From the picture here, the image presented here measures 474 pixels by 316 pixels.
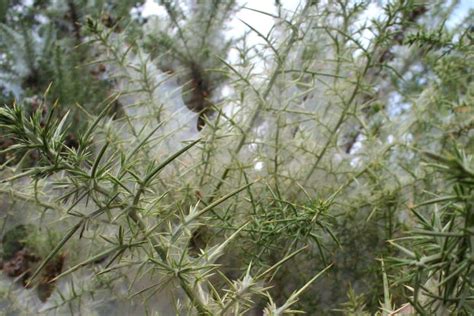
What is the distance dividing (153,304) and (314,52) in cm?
43

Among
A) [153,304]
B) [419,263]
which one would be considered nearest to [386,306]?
[419,263]

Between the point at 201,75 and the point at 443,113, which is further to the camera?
the point at 201,75

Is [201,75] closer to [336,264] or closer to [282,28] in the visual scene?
[282,28]

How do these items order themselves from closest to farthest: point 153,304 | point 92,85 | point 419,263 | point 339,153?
point 419,263
point 153,304
point 339,153
point 92,85

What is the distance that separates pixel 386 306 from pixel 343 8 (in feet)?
1.52

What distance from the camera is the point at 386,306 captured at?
0.47 m

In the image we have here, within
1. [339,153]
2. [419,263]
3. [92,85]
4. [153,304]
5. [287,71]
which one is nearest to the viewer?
[419,263]

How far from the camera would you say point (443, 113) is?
0.96m

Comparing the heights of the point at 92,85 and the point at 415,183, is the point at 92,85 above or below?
above

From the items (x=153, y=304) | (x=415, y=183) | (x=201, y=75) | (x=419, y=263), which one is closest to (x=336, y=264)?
(x=415, y=183)

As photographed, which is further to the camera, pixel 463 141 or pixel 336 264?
pixel 463 141

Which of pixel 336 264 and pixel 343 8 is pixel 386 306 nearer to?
pixel 336 264

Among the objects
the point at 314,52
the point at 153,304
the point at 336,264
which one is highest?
the point at 314,52

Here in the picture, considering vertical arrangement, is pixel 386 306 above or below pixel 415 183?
above
